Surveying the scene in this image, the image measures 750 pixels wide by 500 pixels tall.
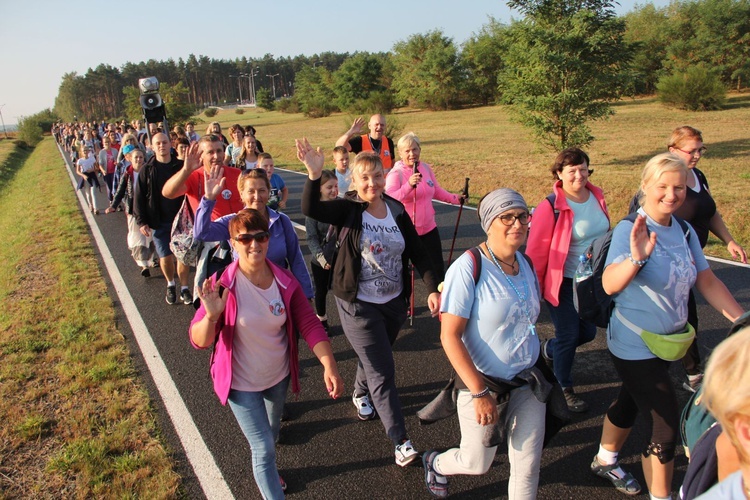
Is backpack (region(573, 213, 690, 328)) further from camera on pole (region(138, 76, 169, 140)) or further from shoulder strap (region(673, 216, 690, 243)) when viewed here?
camera on pole (region(138, 76, 169, 140))

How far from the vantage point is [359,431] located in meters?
3.80

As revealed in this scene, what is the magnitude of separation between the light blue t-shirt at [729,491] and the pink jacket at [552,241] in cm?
241

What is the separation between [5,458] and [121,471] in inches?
36.7

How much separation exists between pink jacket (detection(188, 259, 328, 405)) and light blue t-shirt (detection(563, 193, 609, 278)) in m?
1.99

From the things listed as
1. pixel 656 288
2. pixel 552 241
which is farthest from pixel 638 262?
pixel 552 241

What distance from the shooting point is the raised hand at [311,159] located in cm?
322

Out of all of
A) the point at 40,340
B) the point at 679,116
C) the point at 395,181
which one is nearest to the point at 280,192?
the point at 395,181

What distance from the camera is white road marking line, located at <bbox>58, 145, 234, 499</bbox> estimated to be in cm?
328

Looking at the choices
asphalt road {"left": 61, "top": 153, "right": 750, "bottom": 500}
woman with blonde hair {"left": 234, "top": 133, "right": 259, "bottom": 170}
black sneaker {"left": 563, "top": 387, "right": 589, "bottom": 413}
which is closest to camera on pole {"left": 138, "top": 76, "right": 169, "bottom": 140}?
woman with blonde hair {"left": 234, "top": 133, "right": 259, "bottom": 170}

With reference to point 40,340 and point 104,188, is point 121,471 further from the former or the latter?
point 104,188

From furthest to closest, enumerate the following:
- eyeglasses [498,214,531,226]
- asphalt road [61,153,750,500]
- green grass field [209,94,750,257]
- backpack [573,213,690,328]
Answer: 1. green grass field [209,94,750,257]
2. asphalt road [61,153,750,500]
3. backpack [573,213,690,328]
4. eyeglasses [498,214,531,226]

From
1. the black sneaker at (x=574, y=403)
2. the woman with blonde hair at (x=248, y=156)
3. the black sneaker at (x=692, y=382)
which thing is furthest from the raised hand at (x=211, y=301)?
the woman with blonde hair at (x=248, y=156)

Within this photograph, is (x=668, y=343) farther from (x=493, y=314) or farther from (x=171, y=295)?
(x=171, y=295)

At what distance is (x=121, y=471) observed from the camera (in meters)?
3.34
